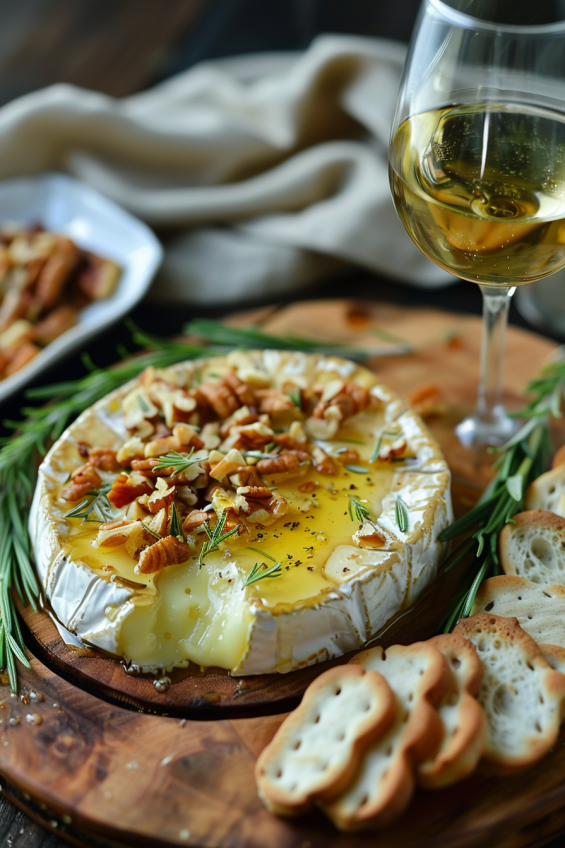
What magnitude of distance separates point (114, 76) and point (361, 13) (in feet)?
4.97

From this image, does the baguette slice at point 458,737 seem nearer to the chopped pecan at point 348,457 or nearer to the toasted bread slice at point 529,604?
the toasted bread slice at point 529,604

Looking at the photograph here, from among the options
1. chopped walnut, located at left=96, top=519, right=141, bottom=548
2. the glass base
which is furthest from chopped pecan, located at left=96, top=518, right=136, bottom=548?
the glass base

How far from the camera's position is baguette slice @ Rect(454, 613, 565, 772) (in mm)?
1474

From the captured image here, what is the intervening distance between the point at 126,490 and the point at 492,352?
1.15 metres

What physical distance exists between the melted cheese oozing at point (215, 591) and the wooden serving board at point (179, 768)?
6cm

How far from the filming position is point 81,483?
1909 mm

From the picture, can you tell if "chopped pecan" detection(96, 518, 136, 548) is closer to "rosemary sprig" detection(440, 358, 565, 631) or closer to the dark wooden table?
"rosemary sprig" detection(440, 358, 565, 631)

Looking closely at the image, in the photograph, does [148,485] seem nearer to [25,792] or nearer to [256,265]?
[25,792]

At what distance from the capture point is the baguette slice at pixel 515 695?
147 centimetres

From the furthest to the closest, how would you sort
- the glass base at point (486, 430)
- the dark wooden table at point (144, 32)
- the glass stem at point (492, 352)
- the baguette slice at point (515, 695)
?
the dark wooden table at point (144, 32)
the glass base at point (486, 430)
the glass stem at point (492, 352)
the baguette slice at point (515, 695)

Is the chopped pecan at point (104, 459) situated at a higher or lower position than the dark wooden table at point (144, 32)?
lower

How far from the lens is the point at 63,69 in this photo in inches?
175

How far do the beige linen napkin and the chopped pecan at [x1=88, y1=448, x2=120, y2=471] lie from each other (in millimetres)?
1445

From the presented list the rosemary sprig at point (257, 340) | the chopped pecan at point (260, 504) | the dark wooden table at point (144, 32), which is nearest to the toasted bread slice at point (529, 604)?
the chopped pecan at point (260, 504)
